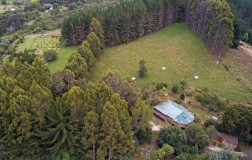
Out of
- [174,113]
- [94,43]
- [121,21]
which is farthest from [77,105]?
[121,21]

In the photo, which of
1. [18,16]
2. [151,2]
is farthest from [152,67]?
[18,16]

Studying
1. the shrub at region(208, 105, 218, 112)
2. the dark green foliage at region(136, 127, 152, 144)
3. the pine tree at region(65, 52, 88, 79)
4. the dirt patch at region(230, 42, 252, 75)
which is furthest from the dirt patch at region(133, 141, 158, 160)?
the dirt patch at region(230, 42, 252, 75)

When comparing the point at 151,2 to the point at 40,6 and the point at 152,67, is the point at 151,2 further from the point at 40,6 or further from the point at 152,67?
the point at 40,6

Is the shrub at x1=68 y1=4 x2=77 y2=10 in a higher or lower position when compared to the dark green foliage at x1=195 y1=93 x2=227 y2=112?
lower

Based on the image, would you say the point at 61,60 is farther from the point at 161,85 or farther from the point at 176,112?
the point at 176,112

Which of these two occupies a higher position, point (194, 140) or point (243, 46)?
point (194, 140)

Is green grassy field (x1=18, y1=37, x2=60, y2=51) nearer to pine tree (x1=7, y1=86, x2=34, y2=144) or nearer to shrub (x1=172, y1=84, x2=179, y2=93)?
shrub (x1=172, y1=84, x2=179, y2=93)

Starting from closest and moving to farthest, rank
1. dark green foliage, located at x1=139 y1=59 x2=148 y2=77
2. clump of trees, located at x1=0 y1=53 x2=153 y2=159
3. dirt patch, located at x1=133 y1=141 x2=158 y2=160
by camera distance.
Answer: clump of trees, located at x1=0 y1=53 x2=153 y2=159 → dirt patch, located at x1=133 y1=141 x2=158 y2=160 → dark green foliage, located at x1=139 y1=59 x2=148 y2=77
